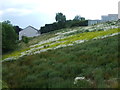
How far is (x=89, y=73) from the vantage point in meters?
12.1

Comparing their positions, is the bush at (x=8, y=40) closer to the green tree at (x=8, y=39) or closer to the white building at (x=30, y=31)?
the green tree at (x=8, y=39)

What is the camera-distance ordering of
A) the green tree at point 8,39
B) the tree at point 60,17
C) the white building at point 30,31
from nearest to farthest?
the green tree at point 8,39
the tree at point 60,17
the white building at point 30,31

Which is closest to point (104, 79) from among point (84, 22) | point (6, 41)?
point (6, 41)

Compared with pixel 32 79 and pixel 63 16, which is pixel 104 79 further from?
pixel 63 16

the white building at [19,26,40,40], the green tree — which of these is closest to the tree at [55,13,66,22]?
the white building at [19,26,40,40]

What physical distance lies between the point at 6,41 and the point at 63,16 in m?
50.1

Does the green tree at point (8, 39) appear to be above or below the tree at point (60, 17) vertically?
below

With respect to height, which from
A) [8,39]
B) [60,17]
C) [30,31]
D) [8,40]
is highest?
[60,17]

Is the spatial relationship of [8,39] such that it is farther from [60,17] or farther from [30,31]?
[60,17]

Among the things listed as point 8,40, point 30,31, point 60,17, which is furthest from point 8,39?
point 60,17

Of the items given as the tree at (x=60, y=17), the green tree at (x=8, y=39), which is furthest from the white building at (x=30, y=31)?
the green tree at (x=8, y=39)

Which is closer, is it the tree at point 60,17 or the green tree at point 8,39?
the green tree at point 8,39

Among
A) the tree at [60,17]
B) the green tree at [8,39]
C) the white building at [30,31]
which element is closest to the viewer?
the green tree at [8,39]

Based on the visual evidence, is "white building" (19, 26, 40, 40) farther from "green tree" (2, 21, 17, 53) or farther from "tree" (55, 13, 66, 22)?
"green tree" (2, 21, 17, 53)
